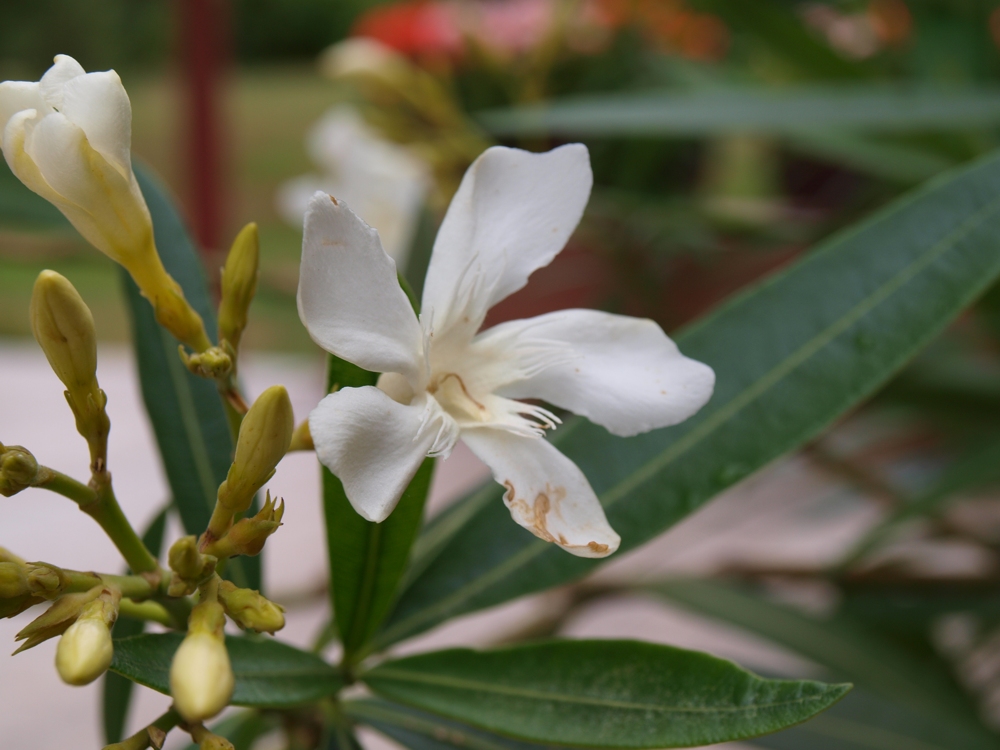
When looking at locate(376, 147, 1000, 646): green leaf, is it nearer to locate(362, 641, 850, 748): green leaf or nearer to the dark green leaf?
locate(362, 641, 850, 748): green leaf

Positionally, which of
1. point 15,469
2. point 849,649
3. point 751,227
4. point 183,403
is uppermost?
point 15,469

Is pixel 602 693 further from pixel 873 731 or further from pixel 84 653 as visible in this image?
pixel 873 731

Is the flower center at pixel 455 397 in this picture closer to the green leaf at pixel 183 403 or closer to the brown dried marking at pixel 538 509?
the brown dried marking at pixel 538 509

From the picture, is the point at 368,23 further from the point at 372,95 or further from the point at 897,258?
the point at 897,258

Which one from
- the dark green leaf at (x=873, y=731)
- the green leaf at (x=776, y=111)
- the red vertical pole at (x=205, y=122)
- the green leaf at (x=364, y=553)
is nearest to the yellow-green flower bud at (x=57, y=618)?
the green leaf at (x=364, y=553)

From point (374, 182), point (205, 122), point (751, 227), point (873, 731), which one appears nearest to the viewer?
point (873, 731)

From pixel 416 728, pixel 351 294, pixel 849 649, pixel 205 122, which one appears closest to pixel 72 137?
pixel 351 294
